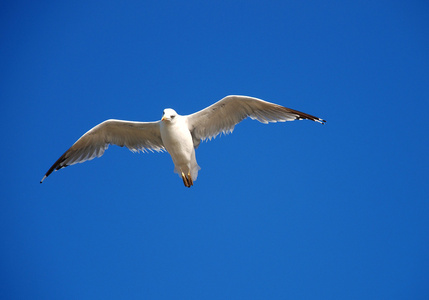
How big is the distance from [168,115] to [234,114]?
1208mm

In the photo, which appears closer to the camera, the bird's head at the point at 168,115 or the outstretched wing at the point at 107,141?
the bird's head at the point at 168,115

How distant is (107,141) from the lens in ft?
26.2

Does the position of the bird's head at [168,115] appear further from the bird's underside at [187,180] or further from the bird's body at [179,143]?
the bird's underside at [187,180]

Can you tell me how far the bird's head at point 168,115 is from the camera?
6.95m

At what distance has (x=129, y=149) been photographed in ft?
26.4

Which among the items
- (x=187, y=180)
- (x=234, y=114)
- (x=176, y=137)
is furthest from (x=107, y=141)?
(x=234, y=114)

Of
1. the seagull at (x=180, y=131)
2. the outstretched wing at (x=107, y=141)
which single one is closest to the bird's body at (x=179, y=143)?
the seagull at (x=180, y=131)

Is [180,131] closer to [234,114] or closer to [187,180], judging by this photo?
[187,180]

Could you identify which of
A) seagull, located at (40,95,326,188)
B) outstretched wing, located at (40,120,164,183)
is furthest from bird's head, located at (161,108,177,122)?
outstretched wing, located at (40,120,164,183)

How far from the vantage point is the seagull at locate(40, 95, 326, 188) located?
720cm

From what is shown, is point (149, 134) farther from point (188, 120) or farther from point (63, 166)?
point (63, 166)

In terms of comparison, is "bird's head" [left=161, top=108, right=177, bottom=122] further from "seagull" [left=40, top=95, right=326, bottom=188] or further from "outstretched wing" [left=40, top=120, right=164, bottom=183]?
"outstretched wing" [left=40, top=120, right=164, bottom=183]

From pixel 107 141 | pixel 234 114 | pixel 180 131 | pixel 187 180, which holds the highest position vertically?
pixel 234 114

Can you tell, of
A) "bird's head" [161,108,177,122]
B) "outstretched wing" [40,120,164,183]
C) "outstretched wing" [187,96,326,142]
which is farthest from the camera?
"outstretched wing" [40,120,164,183]
